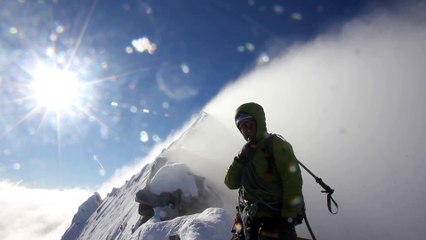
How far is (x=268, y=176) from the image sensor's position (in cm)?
497

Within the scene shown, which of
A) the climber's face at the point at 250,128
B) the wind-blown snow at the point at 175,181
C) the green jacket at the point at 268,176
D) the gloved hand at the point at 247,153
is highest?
the wind-blown snow at the point at 175,181

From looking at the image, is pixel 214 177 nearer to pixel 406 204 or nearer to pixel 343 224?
pixel 343 224

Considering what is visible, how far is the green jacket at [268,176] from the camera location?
4.61 metres

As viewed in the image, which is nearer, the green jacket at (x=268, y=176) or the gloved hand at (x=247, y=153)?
the green jacket at (x=268, y=176)

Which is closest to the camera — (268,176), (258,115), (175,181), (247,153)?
(268,176)

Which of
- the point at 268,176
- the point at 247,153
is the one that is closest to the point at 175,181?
the point at 247,153

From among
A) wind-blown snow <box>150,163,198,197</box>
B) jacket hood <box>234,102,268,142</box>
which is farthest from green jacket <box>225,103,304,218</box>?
wind-blown snow <box>150,163,198,197</box>

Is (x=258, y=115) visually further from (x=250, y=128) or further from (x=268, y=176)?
(x=268, y=176)

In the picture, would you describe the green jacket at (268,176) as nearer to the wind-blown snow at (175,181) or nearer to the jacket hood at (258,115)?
the jacket hood at (258,115)

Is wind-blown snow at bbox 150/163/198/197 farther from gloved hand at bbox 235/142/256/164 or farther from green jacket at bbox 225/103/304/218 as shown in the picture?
gloved hand at bbox 235/142/256/164

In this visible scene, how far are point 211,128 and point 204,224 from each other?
31844 mm

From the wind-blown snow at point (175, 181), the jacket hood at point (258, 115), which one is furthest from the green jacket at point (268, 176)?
the wind-blown snow at point (175, 181)

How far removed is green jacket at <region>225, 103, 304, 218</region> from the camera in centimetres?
461

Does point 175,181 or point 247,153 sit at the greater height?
point 175,181
